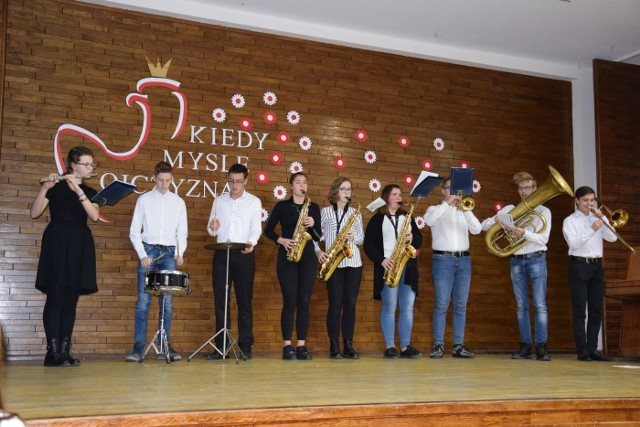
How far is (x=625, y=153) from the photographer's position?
8.79m

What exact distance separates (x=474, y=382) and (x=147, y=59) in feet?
15.6

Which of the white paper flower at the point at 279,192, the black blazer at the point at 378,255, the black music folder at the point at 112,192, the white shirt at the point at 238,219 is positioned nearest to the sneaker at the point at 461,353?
the black blazer at the point at 378,255

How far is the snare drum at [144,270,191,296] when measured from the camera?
546 cm

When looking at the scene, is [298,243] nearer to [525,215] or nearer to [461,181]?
[461,181]

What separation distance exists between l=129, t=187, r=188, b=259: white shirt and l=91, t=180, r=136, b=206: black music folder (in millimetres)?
591

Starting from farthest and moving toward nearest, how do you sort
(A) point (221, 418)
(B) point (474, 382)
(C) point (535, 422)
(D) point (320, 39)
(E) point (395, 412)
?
(D) point (320, 39)
(B) point (474, 382)
(C) point (535, 422)
(E) point (395, 412)
(A) point (221, 418)

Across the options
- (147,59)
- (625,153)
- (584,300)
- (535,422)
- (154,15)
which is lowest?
(535,422)

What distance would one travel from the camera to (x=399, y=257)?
684cm

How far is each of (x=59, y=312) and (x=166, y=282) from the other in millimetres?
834

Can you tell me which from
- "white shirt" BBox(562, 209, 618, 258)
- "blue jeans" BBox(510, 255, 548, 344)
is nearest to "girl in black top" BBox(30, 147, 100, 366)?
"blue jeans" BBox(510, 255, 548, 344)

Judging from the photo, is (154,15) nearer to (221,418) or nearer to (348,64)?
(348,64)

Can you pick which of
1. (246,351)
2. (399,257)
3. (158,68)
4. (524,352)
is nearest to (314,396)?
(246,351)

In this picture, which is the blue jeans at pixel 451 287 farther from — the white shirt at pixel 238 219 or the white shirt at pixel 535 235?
the white shirt at pixel 238 219

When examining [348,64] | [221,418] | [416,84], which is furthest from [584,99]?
[221,418]
